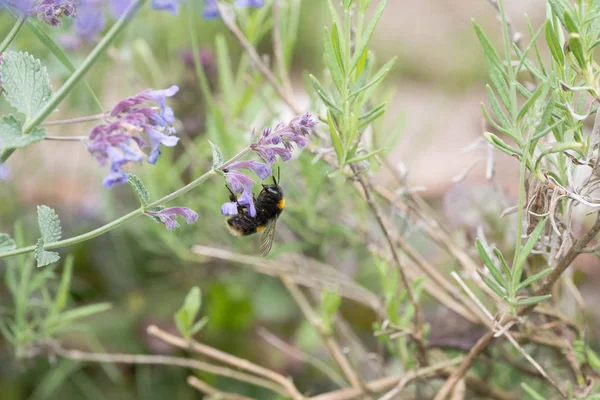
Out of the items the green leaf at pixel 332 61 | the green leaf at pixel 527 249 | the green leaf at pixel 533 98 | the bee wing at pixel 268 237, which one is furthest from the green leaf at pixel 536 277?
the bee wing at pixel 268 237

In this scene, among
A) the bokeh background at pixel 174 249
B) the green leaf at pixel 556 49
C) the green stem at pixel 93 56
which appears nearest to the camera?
the green stem at pixel 93 56

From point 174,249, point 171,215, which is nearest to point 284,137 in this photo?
point 171,215

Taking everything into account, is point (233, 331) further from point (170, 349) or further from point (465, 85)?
point (465, 85)

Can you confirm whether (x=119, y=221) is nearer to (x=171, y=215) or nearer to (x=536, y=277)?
(x=171, y=215)

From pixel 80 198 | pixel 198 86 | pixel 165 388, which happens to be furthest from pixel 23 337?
pixel 80 198

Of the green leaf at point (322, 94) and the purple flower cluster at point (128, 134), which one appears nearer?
the purple flower cluster at point (128, 134)

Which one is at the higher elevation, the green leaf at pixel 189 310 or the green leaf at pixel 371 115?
the green leaf at pixel 371 115

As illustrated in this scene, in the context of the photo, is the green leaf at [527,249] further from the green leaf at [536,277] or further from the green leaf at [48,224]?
the green leaf at [48,224]

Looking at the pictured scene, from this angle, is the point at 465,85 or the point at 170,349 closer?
the point at 170,349
